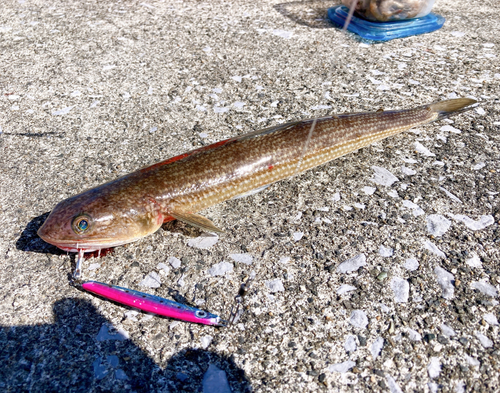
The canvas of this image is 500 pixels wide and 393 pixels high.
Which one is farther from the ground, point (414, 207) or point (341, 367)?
point (414, 207)

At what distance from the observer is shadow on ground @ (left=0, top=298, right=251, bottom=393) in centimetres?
198

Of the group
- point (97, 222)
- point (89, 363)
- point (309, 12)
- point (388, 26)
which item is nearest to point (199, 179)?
point (97, 222)

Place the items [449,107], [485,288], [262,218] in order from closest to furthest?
[485,288] < [262,218] < [449,107]

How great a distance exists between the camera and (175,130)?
12.6 ft

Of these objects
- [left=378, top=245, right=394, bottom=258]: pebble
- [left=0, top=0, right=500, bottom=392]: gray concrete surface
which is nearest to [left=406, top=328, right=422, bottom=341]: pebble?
[left=0, top=0, right=500, bottom=392]: gray concrete surface

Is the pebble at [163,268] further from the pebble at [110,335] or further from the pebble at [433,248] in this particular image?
the pebble at [433,248]

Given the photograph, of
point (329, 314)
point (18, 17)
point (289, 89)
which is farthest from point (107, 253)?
point (18, 17)

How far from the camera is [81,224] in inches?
97.6


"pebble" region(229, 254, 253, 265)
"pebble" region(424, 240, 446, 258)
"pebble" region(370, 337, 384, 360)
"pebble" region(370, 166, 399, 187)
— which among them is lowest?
"pebble" region(229, 254, 253, 265)

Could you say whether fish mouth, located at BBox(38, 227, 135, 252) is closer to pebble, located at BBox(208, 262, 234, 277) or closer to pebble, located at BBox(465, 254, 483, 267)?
pebble, located at BBox(208, 262, 234, 277)

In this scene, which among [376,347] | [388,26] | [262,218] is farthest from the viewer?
[388,26]

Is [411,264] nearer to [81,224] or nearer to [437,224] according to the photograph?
[437,224]

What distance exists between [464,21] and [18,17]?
611 centimetres

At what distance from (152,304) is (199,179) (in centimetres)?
92
